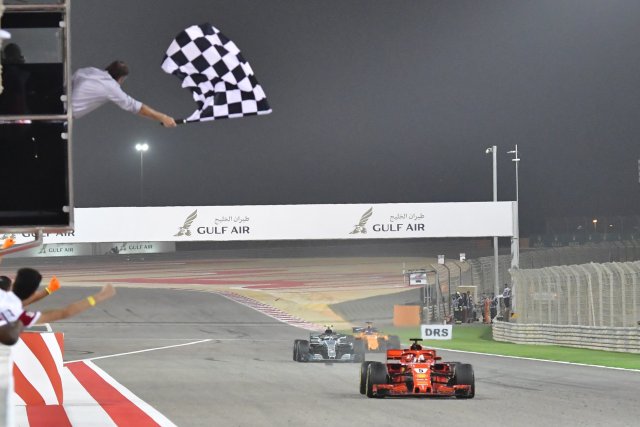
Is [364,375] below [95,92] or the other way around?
below

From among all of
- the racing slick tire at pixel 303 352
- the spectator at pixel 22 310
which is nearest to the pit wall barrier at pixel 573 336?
the racing slick tire at pixel 303 352

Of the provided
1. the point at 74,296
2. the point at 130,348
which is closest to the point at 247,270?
the point at 74,296

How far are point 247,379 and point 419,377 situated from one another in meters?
5.17

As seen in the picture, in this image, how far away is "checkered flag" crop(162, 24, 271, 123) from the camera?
19.7ft

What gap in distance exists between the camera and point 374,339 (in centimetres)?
2444

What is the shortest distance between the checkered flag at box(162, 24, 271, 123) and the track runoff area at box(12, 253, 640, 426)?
5.74 metres

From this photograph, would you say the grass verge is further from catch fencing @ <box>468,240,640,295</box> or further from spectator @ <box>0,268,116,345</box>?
spectator @ <box>0,268,116,345</box>

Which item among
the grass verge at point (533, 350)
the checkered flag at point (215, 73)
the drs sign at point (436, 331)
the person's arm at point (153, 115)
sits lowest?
the grass verge at point (533, 350)

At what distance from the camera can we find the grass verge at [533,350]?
22.3 metres

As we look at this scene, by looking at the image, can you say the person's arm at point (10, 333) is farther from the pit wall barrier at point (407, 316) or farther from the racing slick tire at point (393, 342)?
the pit wall barrier at point (407, 316)

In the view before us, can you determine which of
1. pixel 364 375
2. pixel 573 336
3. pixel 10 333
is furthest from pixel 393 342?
pixel 10 333

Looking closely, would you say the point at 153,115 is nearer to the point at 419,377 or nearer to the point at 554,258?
the point at 419,377

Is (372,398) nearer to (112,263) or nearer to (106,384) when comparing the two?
(106,384)

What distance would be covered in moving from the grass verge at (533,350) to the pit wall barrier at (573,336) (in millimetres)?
219
